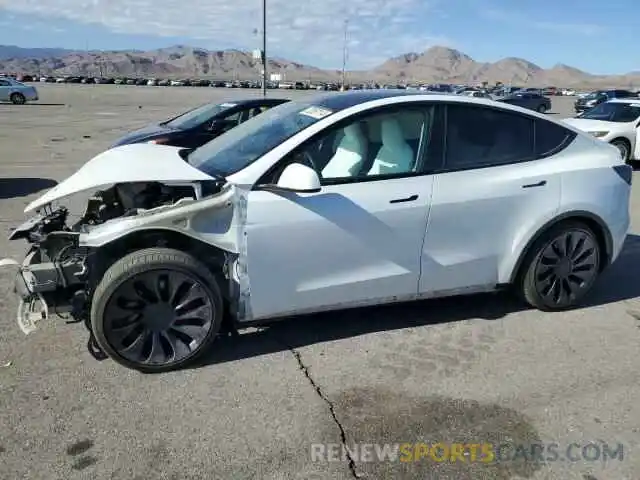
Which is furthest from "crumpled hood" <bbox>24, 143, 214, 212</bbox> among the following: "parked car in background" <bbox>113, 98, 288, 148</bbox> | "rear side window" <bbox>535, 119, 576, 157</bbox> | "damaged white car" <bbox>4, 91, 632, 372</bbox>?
"parked car in background" <bbox>113, 98, 288, 148</bbox>

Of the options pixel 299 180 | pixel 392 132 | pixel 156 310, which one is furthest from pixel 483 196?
pixel 156 310

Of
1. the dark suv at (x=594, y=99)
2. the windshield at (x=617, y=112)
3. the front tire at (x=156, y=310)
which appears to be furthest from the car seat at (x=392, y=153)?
the dark suv at (x=594, y=99)

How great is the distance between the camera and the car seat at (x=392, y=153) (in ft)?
12.4

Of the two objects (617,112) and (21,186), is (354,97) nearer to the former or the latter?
(21,186)

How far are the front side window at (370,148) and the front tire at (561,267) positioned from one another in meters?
1.26

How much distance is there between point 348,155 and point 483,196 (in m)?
1.00

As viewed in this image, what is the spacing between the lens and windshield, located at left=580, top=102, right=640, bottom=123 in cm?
1297

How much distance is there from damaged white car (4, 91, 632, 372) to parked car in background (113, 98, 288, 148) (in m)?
4.66

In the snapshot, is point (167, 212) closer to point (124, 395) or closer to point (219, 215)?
point (219, 215)

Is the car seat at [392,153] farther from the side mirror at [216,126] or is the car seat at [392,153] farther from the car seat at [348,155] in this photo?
the side mirror at [216,126]

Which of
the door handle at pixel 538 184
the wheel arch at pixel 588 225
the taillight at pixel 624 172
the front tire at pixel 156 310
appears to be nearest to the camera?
the front tire at pixel 156 310

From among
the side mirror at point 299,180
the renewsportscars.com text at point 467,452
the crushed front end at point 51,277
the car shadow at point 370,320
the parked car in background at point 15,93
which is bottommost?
the renewsportscars.com text at point 467,452

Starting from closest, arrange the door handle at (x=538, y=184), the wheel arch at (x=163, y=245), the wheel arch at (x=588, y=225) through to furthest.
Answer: the wheel arch at (x=163, y=245) → the door handle at (x=538, y=184) → the wheel arch at (x=588, y=225)

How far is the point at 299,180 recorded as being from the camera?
331 centimetres
